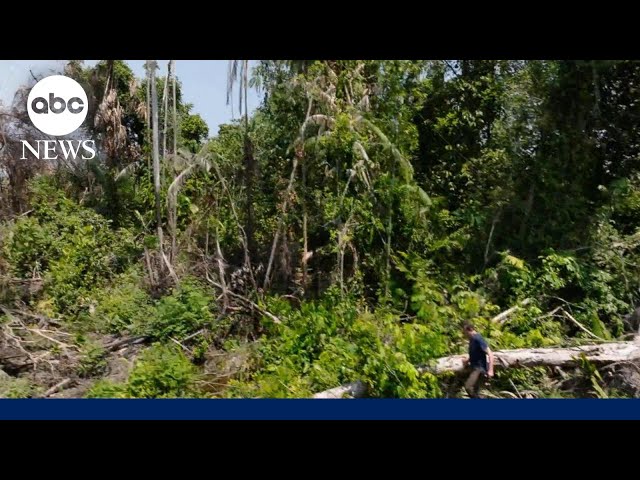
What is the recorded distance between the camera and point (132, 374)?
6844 mm

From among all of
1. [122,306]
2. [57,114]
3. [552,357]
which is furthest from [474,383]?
[57,114]

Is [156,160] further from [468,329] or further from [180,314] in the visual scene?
[468,329]

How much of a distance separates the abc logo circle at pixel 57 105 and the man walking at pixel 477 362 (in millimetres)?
3785

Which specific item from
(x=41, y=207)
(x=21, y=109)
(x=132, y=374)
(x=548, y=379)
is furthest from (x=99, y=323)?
(x=548, y=379)

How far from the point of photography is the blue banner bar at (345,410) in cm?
639

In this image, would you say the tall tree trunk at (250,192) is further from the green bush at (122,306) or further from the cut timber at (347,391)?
the cut timber at (347,391)

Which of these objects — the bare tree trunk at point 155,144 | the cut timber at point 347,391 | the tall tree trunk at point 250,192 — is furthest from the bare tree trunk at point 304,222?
the bare tree trunk at point 155,144

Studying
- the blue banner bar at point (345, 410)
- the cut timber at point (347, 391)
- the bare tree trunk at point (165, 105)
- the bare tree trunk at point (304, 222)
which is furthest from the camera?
the bare tree trunk at point (304, 222)

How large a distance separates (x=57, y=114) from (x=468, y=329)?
3.90 metres

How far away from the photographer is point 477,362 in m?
6.76

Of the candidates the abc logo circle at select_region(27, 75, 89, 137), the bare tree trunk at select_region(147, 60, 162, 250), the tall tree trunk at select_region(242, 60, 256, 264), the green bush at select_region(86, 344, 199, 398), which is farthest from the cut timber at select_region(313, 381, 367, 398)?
the abc logo circle at select_region(27, 75, 89, 137)

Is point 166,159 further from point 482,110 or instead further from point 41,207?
point 482,110

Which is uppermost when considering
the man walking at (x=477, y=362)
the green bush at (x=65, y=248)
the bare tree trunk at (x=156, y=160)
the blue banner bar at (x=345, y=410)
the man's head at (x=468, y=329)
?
→ the bare tree trunk at (x=156, y=160)
